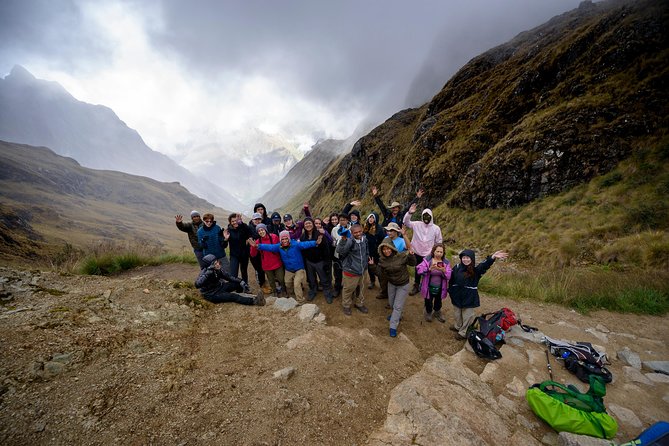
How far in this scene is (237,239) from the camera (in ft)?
26.2

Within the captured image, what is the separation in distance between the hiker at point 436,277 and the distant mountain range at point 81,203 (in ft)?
54.7

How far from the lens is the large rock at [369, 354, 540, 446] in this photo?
3193mm

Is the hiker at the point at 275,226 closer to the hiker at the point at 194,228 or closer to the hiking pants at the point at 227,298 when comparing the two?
the hiker at the point at 194,228

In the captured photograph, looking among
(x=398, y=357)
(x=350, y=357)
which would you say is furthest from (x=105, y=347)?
(x=398, y=357)

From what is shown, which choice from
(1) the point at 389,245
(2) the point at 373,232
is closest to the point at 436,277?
(1) the point at 389,245

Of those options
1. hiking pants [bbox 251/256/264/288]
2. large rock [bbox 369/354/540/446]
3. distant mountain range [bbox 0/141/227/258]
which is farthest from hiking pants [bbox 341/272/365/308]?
distant mountain range [bbox 0/141/227/258]

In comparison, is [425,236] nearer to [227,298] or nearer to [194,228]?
[227,298]

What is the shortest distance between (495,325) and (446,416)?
286cm

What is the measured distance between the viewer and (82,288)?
5961mm

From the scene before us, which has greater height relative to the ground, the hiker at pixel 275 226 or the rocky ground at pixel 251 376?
the hiker at pixel 275 226

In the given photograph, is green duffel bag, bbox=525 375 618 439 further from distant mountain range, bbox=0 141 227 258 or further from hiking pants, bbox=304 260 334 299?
distant mountain range, bbox=0 141 227 258

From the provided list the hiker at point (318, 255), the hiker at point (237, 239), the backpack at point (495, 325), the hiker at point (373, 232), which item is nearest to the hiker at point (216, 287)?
the hiker at point (237, 239)

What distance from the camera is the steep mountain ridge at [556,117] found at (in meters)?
13.4

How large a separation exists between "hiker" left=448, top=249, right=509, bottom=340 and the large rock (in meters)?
1.68
